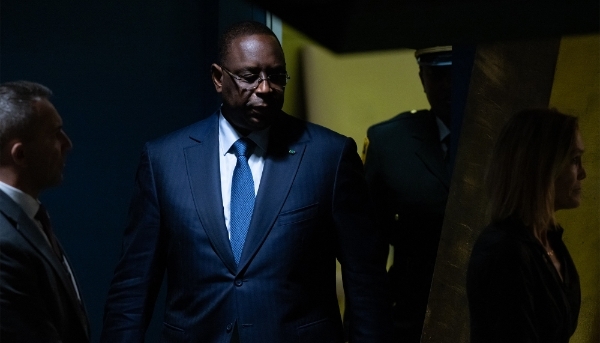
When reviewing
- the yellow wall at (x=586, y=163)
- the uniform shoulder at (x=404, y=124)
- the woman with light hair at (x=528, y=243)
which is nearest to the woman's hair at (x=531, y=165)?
the woman with light hair at (x=528, y=243)

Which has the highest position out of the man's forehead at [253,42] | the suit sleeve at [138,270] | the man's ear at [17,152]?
the man's forehead at [253,42]

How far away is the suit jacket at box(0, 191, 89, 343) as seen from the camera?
2461 mm

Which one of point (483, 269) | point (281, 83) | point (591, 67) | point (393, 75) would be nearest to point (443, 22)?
point (483, 269)

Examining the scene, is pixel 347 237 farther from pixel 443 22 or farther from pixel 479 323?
pixel 443 22

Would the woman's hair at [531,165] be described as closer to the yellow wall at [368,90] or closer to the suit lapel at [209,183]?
the suit lapel at [209,183]

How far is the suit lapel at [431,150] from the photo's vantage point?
3990mm

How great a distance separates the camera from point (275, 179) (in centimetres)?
298

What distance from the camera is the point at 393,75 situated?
499 cm

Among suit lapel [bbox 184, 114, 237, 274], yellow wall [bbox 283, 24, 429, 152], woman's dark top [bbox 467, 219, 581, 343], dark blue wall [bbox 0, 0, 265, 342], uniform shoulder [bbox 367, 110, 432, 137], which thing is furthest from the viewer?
yellow wall [bbox 283, 24, 429, 152]

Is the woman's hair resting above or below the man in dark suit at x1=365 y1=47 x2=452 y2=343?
above

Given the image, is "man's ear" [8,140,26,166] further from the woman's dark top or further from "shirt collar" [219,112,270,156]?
the woman's dark top

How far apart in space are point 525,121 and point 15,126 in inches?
53.7

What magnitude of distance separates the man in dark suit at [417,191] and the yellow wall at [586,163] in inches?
29.2

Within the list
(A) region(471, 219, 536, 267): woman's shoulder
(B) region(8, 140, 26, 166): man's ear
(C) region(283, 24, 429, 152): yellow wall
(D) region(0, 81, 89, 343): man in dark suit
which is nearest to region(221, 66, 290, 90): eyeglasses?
(D) region(0, 81, 89, 343): man in dark suit
